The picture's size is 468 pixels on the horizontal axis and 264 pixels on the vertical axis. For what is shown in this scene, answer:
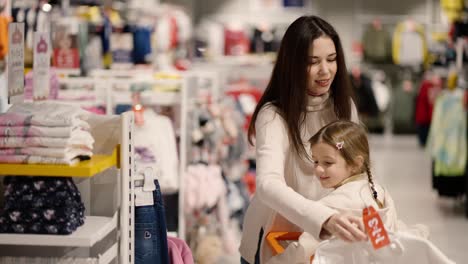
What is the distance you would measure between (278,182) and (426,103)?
39.4ft

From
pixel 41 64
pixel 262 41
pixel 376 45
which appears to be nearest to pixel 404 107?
pixel 376 45

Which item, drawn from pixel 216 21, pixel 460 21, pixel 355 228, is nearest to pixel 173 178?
pixel 355 228

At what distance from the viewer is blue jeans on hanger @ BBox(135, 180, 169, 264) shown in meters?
3.35

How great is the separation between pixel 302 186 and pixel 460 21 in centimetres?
718

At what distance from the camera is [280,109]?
10.7 feet

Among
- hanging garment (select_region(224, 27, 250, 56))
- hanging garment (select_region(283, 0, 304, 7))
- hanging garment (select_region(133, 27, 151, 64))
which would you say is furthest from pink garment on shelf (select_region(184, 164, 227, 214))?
hanging garment (select_region(283, 0, 304, 7))

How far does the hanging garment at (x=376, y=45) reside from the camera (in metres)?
17.5

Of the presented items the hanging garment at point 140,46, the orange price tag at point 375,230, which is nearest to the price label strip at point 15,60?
the orange price tag at point 375,230

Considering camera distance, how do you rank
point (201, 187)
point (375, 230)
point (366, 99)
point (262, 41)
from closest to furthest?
point (375, 230) < point (201, 187) < point (262, 41) < point (366, 99)

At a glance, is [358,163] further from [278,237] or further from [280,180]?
[278,237]

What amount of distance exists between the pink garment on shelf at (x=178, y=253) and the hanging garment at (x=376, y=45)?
14260 mm

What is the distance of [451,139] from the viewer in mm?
8844

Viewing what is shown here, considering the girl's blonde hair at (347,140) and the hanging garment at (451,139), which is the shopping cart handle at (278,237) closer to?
the girl's blonde hair at (347,140)

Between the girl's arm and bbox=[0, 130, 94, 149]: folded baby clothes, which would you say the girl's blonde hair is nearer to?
the girl's arm
